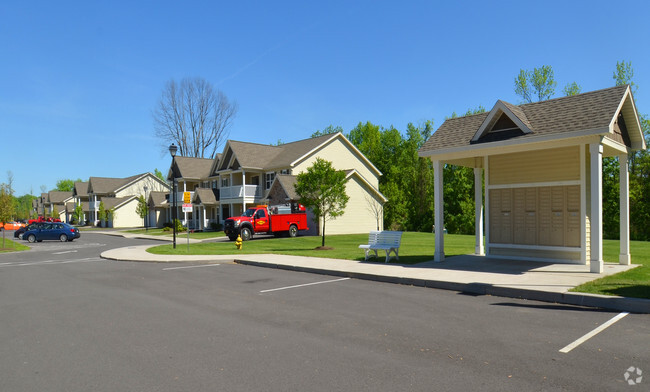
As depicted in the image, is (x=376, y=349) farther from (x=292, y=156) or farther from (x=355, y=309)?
(x=292, y=156)

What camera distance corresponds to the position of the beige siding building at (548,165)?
11344 mm

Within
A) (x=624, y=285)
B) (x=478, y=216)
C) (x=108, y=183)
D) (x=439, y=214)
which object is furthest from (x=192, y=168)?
(x=624, y=285)

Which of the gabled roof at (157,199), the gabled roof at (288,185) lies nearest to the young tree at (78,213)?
the gabled roof at (157,199)

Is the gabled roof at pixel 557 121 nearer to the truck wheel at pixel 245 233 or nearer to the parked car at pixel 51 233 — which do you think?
the truck wheel at pixel 245 233

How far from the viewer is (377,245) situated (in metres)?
14.9

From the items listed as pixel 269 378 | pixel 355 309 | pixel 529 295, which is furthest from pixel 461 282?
pixel 269 378

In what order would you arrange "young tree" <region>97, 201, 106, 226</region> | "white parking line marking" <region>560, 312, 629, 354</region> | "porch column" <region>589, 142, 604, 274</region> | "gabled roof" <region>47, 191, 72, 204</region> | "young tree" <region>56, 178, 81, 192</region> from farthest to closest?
"young tree" <region>56, 178, 81, 192</region> → "gabled roof" <region>47, 191, 72, 204</region> → "young tree" <region>97, 201, 106, 226</region> → "porch column" <region>589, 142, 604, 274</region> → "white parking line marking" <region>560, 312, 629, 354</region>

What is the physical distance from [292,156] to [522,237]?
28859mm

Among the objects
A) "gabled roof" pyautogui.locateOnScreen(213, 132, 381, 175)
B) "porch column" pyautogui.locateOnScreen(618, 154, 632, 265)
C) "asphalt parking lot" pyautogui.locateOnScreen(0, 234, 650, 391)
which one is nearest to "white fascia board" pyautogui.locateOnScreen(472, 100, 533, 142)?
"porch column" pyautogui.locateOnScreen(618, 154, 632, 265)

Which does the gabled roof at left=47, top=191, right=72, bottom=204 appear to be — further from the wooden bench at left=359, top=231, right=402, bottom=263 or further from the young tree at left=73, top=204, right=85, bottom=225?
the wooden bench at left=359, top=231, right=402, bottom=263

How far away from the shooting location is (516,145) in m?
12.3

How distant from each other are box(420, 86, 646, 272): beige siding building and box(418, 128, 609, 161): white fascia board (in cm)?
2

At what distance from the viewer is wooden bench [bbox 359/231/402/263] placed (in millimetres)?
14648

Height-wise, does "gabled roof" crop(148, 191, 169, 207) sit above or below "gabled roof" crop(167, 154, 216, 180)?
below
